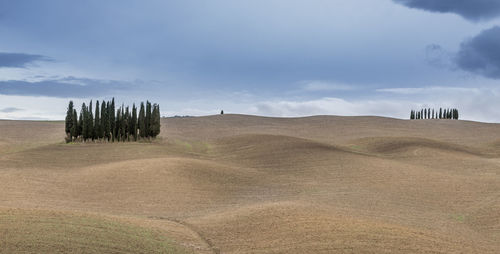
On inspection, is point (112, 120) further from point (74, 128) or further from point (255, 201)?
point (255, 201)


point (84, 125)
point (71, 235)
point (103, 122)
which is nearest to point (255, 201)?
point (71, 235)

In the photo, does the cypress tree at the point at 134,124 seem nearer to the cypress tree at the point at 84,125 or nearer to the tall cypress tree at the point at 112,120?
the tall cypress tree at the point at 112,120

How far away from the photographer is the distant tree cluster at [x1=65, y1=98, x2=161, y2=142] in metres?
65.9

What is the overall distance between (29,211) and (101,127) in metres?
48.6

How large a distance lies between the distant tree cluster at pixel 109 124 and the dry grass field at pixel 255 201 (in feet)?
20.8

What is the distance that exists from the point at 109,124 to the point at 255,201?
43092mm

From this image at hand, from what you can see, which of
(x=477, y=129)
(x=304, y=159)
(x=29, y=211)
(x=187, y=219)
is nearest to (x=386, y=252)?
(x=187, y=219)

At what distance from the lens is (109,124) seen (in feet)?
219

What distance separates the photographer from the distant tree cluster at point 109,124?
65.9 m

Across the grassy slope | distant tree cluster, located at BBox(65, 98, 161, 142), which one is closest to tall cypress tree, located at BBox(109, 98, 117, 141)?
distant tree cluster, located at BBox(65, 98, 161, 142)

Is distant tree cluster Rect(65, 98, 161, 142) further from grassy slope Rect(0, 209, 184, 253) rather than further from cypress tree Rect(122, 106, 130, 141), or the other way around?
grassy slope Rect(0, 209, 184, 253)

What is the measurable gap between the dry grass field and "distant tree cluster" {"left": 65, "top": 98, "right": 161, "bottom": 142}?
6342 mm

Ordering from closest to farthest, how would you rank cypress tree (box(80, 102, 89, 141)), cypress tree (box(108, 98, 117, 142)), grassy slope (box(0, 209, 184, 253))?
grassy slope (box(0, 209, 184, 253)), cypress tree (box(80, 102, 89, 141)), cypress tree (box(108, 98, 117, 142))

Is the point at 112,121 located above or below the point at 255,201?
above
